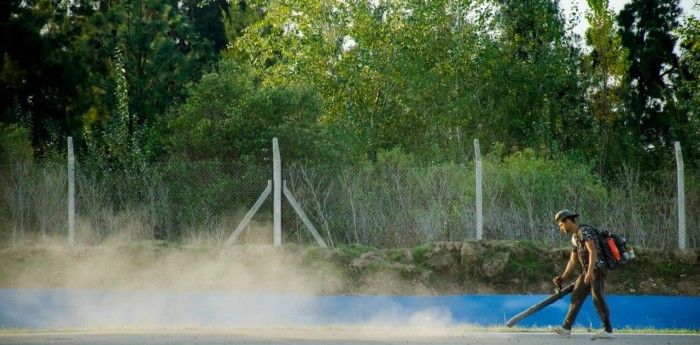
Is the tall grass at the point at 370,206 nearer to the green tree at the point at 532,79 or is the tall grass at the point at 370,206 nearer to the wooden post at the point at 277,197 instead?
the wooden post at the point at 277,197

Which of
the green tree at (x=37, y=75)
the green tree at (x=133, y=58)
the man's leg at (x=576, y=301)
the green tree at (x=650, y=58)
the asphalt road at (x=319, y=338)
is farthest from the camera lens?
the green tree at (x=650, y=58)

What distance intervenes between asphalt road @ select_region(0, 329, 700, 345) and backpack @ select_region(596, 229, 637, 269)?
3.16 feet

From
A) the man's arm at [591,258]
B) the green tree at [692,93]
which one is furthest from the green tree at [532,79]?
the man's arm at [591,258]

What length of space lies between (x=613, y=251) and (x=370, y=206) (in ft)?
23.1

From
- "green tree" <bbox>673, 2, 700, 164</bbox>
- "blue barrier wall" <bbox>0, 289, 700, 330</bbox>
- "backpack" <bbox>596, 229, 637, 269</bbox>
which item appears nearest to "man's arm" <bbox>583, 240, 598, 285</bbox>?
"backpack" <bbox>596, 229, 637, 269</bbox>

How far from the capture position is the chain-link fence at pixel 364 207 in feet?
55.5

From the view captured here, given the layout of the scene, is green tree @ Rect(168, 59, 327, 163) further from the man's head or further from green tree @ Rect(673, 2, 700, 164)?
green tree @ Rect(673, 2, 700, 164)

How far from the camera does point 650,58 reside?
35.8 meters

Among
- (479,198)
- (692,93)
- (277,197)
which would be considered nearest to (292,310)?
(277,197)

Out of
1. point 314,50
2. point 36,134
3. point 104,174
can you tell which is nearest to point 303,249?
point 104,174

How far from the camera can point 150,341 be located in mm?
10438

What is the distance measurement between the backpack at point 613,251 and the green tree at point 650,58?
2492cm

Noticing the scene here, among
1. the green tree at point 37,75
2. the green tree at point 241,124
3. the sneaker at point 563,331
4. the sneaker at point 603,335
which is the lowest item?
the sneaker at point 603,335

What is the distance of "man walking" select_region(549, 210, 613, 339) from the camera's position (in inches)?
425
